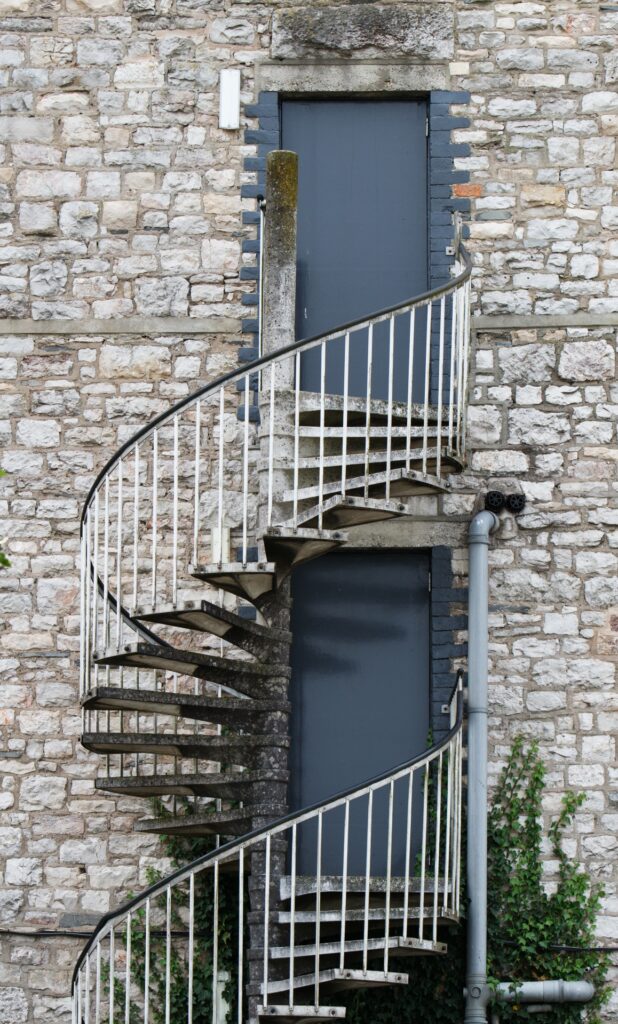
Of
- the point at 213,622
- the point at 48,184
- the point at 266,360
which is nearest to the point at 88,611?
the point at 213,622

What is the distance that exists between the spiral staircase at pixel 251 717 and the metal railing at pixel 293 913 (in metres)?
0.01

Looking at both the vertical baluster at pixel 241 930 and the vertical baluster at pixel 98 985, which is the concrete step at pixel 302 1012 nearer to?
the vertical baluster at pixel 241 930

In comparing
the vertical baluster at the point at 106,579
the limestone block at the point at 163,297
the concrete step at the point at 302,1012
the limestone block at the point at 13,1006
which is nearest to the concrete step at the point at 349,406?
the vertical baluster at the point at 106,579

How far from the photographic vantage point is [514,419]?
9.24 m

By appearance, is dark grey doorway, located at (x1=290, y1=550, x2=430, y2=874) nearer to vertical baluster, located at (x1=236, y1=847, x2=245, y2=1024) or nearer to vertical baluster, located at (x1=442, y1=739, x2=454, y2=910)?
vertical baluster, located at (x1=442, y1=739, x2=454, y2=910)

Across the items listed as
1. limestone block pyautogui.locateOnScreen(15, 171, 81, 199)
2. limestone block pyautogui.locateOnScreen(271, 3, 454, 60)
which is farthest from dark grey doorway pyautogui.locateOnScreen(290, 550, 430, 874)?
limestone block pyautogui.locateOnScreen(271, 3, 454, 60)

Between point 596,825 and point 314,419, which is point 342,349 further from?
point 596,825

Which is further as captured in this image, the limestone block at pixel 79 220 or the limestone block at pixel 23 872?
the limestone block at pixel 79 220

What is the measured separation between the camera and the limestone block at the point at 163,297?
940 centimetres

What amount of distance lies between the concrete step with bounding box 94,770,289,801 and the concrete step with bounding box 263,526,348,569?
0.93 metres

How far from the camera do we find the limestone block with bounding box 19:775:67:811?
29.2ft

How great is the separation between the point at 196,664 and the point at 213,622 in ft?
0.64

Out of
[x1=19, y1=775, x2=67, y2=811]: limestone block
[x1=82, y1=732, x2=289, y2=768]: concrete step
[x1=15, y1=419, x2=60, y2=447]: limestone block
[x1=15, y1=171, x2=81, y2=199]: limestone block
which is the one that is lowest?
[x1=19, y1=775, x2=67, y2=811]: limestone block

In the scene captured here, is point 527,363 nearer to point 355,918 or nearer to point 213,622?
point 213,622
